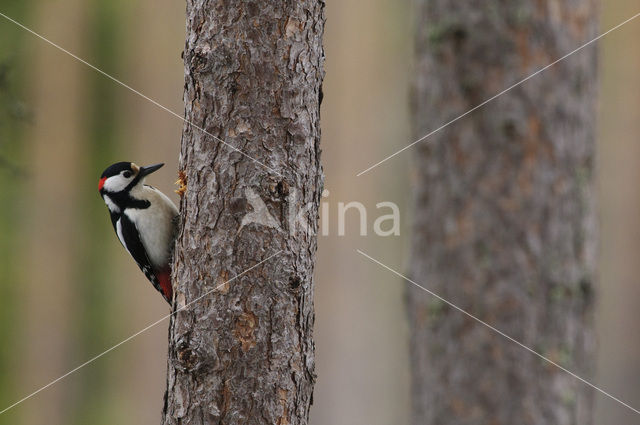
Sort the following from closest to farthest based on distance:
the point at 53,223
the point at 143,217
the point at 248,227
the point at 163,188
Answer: the point at 248,227
the point at 143,217
the point at 163,188
the point at 53,223

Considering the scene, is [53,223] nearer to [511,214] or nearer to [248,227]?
[511,214]

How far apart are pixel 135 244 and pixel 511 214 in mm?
1892

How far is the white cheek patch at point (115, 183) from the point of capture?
136 inches

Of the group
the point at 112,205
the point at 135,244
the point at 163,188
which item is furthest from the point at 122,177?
the point at 163,188

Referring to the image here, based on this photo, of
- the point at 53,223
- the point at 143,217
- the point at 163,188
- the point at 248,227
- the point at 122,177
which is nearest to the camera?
the point at 248,227

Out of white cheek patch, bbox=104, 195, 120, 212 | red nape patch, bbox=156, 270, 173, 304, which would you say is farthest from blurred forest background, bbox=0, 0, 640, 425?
red nape patch, bbox=156, 270, 173, 304

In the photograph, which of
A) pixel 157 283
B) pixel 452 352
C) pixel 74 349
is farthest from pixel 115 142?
pixel 452 352

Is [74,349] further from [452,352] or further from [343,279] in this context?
[452,352]

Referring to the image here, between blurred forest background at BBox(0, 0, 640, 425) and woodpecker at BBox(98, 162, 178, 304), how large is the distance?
18.2 ft

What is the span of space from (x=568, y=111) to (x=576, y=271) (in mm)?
797

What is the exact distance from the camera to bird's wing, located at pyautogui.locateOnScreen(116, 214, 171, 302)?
3.39 m

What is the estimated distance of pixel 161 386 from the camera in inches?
431

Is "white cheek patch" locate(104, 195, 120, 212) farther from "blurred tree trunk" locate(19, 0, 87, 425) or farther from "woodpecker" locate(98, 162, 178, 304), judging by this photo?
"blurred tree trunk" locate(19, 0, 87, 425)

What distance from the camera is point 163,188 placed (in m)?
8.97
